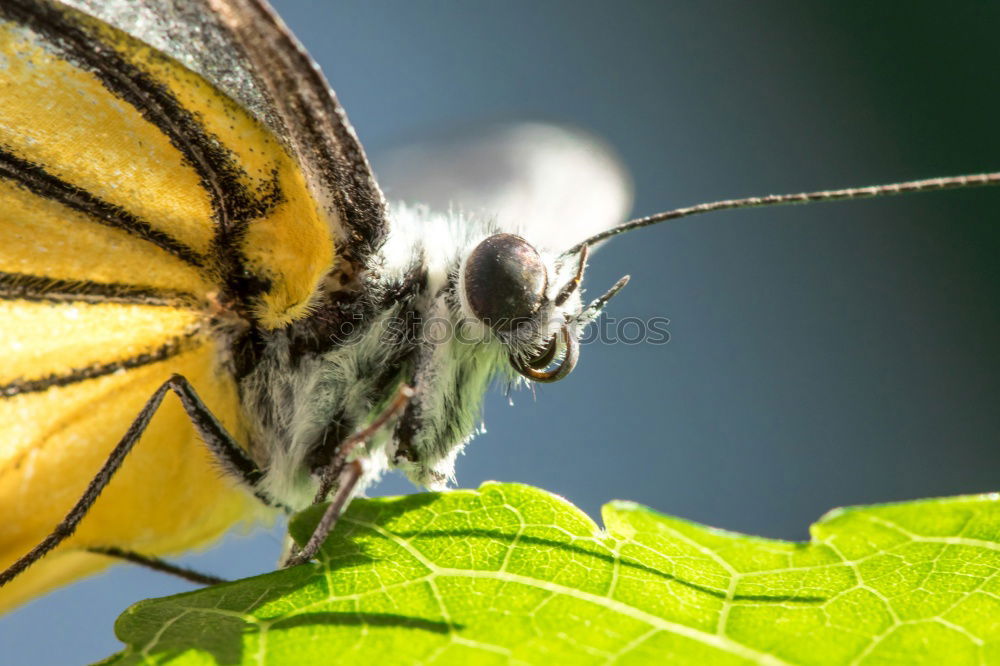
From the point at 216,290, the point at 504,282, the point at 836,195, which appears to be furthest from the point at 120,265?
the point at 836,195

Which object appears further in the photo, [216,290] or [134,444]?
[216,290]

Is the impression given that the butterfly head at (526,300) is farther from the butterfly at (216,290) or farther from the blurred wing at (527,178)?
the blurred wing at (527,178)

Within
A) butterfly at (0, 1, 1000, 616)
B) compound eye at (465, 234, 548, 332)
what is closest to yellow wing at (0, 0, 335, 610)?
butterfly at (0, 1, 1000, 616)

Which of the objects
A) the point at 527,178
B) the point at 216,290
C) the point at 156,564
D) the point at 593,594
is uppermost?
the point at 527,178

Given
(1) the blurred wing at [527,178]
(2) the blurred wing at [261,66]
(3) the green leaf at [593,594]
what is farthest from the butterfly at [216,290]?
(1) the blurred wing at [527,178]

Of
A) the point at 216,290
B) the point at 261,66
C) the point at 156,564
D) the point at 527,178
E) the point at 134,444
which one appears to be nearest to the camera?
the point at 261,66

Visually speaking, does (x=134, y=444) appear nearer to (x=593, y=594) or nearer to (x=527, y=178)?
(x=593, y=594)

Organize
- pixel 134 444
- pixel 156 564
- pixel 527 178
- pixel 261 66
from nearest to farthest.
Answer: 1. pixel 261 66
2. pixel 134 444
3. pixel 156 564
4. pixel 527 178

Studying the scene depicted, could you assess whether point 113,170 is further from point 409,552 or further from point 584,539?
point 584,539
